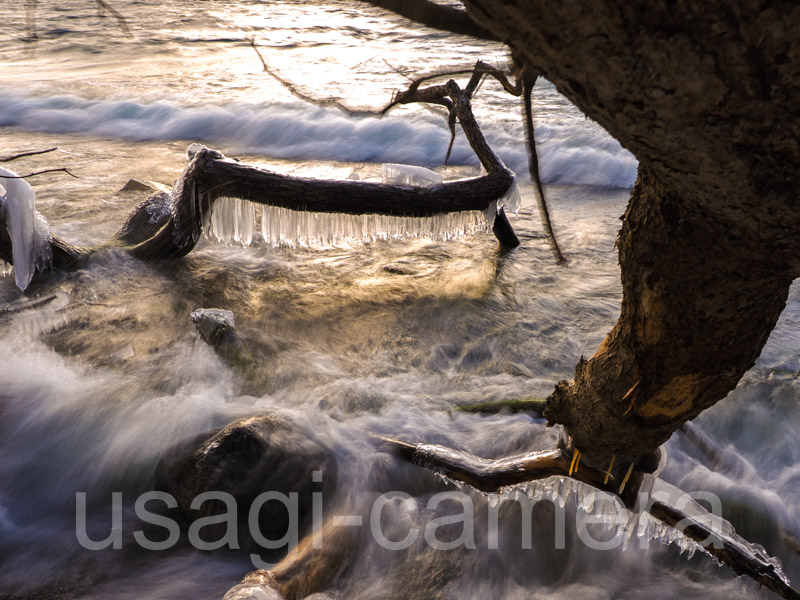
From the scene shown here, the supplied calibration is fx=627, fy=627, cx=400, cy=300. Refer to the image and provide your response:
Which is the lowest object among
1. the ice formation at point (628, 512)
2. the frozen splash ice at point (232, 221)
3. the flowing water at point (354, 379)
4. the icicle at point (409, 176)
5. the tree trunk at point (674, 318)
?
the flowing water at point (354, 379)

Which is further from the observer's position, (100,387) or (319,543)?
(100,387)

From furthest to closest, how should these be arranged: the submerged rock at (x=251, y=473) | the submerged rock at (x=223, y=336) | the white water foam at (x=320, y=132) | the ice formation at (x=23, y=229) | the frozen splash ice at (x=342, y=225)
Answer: the white water foam at (x=320, y=132) < the frozen splash ice at (x=342, y=225) < the ice formation at (x=23, y=229) < the submerged rock at (x=223, y=336) < the submerged rock at (x=251, y=473)

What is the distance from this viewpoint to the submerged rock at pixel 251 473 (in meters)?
2.62

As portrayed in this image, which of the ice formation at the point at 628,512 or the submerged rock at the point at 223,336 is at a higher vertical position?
the ice formation at the point at 628,512

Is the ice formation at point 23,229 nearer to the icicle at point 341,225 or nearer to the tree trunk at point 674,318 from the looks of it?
the icicle at point 341,225

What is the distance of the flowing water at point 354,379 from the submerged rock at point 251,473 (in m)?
0.10

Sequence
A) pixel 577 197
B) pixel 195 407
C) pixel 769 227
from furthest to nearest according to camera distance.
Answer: pixel 577 197, pixel 195 407, pixel 769 227

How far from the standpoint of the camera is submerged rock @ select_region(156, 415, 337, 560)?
262cm

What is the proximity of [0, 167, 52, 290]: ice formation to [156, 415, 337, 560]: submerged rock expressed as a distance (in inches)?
75.9

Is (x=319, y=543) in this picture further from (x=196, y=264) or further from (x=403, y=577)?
(x=196, y=264)

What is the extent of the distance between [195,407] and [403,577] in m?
1.32

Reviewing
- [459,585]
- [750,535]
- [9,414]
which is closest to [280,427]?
[459,585]

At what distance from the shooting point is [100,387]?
3262mm

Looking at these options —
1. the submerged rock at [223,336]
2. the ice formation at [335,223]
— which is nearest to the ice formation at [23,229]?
the ice formation at [335,223]
